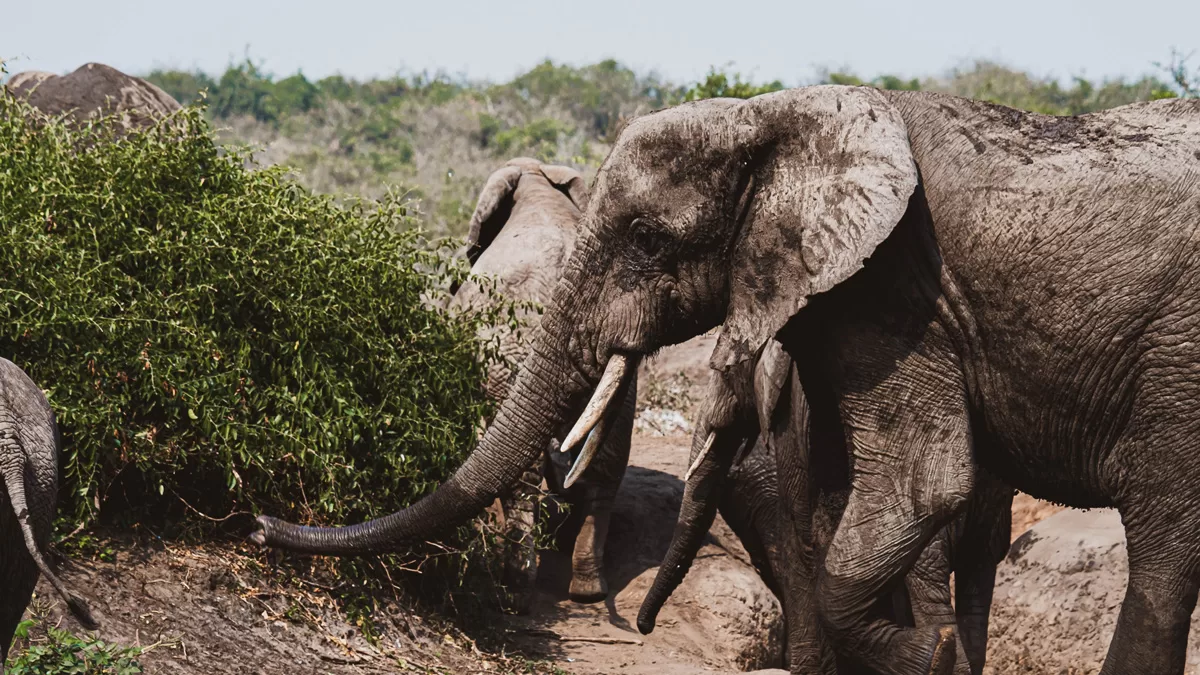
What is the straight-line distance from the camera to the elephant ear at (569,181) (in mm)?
9883

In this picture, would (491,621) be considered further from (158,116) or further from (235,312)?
(158,116)

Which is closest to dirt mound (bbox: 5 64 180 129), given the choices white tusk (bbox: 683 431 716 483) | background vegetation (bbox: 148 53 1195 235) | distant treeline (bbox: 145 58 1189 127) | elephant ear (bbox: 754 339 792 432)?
white tusk (bbox: 683 431 716 483)

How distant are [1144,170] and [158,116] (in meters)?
5.37

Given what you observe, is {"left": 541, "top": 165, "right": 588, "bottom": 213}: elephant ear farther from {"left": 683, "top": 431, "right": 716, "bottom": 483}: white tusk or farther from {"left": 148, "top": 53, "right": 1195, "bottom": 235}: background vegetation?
{"left": 148, "top": 53, "right": 1195, "bottom": 235}: background vegetation

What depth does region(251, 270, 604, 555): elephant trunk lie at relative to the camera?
15.5 feet

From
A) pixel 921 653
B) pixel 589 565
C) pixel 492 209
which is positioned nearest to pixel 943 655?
pixel 921 653

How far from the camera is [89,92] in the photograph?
8.98 meters

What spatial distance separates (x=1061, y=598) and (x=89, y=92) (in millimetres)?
6190

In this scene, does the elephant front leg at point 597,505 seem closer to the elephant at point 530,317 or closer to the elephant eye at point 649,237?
the elephant at point 530,317

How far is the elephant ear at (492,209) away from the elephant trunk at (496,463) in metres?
5.03

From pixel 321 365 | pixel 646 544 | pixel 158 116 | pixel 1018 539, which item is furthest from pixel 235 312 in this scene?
pixel 1018 539

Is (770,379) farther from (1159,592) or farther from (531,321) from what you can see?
(531,321)

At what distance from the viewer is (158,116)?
26.2ft

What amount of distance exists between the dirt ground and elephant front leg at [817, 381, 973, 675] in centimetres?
255
